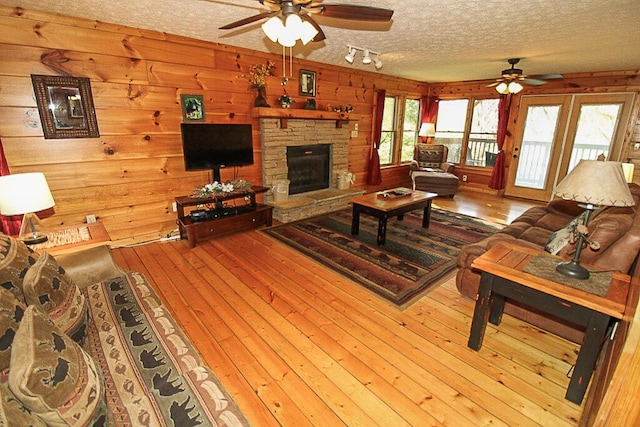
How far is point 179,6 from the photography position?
8.68 feet

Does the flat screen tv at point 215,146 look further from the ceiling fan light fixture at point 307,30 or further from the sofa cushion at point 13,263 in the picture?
the sofa cushion at point 13,263

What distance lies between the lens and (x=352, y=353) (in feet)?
6.89

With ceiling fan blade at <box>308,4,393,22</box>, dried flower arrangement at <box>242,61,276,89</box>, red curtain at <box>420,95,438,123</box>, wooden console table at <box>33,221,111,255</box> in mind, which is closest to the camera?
ceiling fan blade at <box>308,4,393,22</box>

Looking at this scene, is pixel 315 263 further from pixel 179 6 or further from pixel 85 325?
pixel 179 6

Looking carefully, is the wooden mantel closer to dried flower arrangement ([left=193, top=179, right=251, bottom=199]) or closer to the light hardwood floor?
dried flower arrangement ([left=193, top=179, right=251, bottom=199])

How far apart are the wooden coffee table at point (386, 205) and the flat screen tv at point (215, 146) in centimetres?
168

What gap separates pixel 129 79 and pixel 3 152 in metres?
1.35

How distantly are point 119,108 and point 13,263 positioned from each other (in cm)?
256

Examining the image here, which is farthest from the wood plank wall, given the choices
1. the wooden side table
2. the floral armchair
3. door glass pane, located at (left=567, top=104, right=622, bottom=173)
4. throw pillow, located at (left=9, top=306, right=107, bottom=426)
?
door glass pane, located at (left=567, top=104, right=622, bottom=173)

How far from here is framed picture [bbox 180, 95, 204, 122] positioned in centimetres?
380

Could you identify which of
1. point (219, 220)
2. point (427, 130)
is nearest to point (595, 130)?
point (427, 130)

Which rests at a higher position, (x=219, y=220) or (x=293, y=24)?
(x=293, y=24)

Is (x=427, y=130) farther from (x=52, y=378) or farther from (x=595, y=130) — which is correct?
(x=52, y=378)

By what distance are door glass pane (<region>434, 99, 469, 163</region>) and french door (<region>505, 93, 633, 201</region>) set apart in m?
1.20
